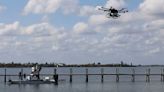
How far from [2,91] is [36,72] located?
20387mm

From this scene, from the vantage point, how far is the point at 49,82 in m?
105

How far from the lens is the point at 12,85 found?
103125mm

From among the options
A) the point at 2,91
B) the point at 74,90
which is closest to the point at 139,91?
the point at 74,90

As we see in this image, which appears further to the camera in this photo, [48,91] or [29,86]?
[29,86]

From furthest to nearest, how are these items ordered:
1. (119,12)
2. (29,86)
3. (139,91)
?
(29,86)
(139,91)
(119,12)

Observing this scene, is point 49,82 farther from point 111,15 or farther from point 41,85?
point 111,15

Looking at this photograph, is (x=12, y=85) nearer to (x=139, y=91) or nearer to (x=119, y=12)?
(x=139, y=91)

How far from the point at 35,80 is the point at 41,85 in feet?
5.74

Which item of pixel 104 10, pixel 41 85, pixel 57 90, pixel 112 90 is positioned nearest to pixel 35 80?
pixel 41 85

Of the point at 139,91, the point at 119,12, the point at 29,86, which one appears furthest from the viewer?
the point at 29,86

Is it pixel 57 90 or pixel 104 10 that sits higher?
pixel 104 10

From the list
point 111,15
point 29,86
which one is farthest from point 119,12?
point 29,86

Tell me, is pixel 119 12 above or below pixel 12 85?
above

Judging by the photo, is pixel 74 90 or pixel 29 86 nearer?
pixel 74 90
